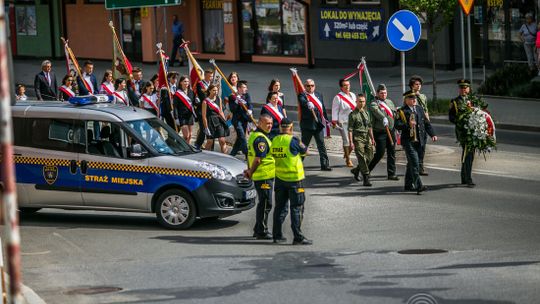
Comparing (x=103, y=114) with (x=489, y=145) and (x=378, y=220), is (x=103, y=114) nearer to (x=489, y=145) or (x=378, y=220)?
(x=378, y=220)

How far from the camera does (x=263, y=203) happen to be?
1711 cm

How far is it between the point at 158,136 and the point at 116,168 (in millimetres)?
919

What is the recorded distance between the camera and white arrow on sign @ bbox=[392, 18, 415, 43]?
24.6 meters

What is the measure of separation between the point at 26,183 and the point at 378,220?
521 cm

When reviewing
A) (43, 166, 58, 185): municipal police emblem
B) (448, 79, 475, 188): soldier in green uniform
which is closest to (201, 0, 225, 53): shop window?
(448, 79, 475, 188): soldier in green uniform

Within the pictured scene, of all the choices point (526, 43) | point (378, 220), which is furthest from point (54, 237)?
point (526, 43)

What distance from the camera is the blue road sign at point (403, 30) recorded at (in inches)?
969

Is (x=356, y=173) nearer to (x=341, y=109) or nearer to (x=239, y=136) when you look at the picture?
(x=341, y=109)

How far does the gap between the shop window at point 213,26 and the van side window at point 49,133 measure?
2632 cm

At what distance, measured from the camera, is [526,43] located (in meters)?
33.8

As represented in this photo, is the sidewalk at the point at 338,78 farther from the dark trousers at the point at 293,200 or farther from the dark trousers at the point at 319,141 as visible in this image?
the dark trousers at the point at 293,200

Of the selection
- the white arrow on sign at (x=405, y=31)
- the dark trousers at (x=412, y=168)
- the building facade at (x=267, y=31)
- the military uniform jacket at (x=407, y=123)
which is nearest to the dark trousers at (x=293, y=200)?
the dark trousers at (x=412, y=168)

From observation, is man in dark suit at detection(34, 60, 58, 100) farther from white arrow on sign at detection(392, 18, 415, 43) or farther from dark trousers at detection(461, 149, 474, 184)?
dark trousers at detection(461, 149, 474, 184)

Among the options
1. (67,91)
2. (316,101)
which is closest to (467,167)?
(316,101)
